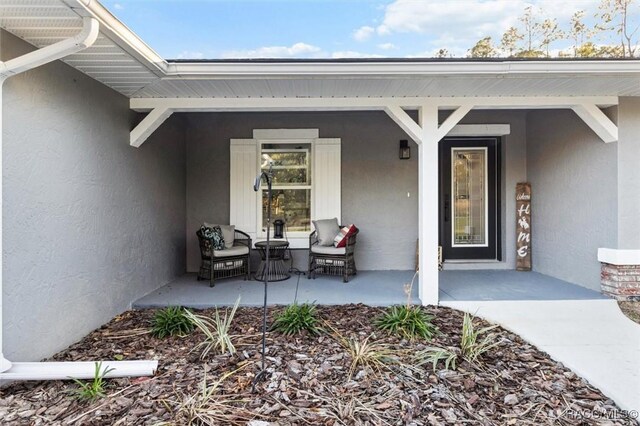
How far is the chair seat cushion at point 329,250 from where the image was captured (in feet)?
16.3

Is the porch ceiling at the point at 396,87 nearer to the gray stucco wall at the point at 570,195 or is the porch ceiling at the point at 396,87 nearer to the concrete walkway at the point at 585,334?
the gray stucco wall at the point at 570,195

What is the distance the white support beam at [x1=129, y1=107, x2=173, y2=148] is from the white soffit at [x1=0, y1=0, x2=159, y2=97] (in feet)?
1.50

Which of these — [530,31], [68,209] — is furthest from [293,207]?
[530,31]

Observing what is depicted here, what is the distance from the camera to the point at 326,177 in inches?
228

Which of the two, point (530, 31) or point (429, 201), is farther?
point (530, 31)

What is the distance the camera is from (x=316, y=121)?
5.84 metres

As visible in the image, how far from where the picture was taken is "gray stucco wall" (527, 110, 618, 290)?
4.27 m

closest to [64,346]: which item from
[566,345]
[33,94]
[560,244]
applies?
[33,94]

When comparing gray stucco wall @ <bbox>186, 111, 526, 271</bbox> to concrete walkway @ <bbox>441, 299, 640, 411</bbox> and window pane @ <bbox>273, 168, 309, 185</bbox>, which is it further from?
concrete walkway @ <bbox>441, 299, 640, 411</bbox>

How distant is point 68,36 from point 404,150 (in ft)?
15.1

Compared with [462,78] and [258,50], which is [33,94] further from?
[258,50]

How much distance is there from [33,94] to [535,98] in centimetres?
495

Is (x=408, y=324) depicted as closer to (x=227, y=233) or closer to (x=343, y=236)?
(x=343, y=236)

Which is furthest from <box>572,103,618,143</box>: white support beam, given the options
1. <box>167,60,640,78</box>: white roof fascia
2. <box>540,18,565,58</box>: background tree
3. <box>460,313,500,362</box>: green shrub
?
<box>540,18,565,58</box>: background tree
